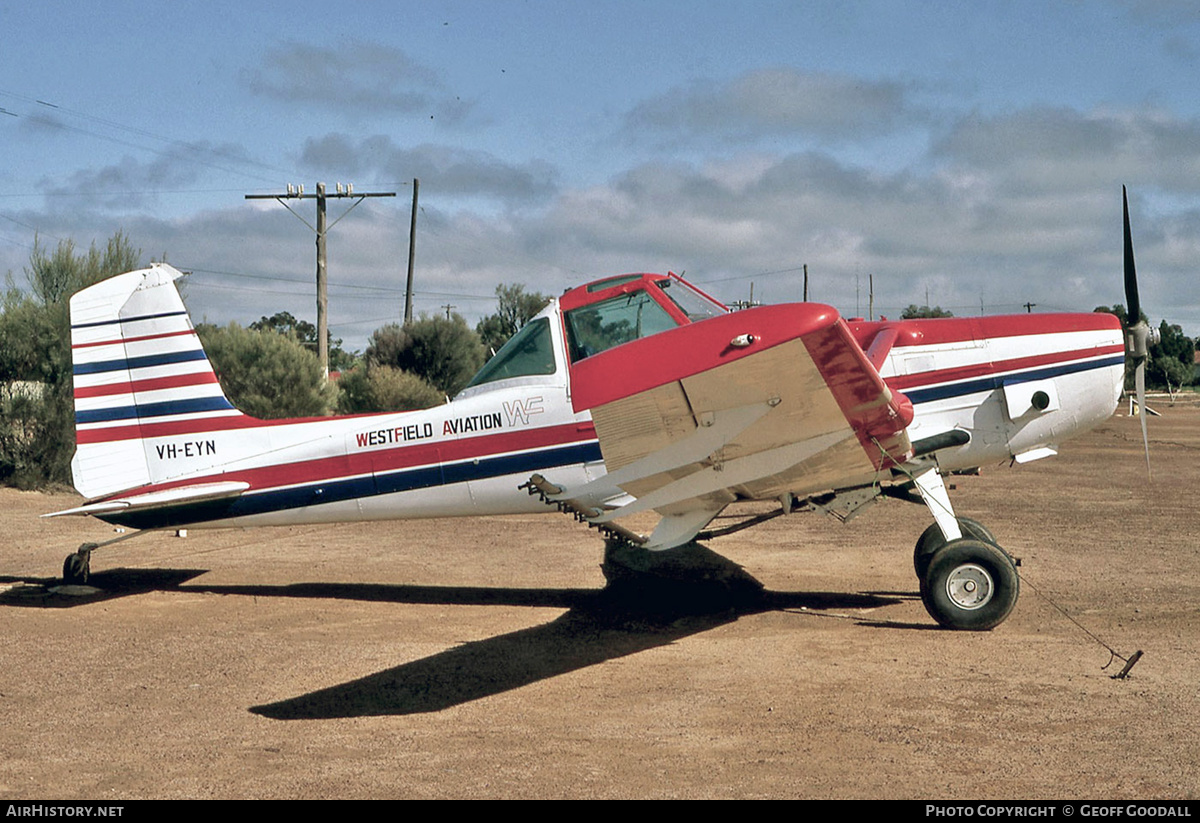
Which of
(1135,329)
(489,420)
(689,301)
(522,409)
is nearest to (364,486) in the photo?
(489,420)

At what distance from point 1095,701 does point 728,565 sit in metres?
5.27

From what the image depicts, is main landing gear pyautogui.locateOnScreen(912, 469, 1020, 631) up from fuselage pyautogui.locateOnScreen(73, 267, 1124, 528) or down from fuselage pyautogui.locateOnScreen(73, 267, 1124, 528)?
down

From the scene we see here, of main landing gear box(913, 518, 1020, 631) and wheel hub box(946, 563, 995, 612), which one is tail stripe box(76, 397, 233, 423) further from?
wheel hub box(946, 563, 995, 612)

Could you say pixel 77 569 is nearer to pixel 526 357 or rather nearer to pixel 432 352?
pixel 526 357

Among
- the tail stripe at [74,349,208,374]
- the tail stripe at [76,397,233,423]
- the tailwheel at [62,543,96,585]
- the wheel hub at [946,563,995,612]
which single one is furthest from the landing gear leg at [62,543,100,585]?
the wheel hub at [946,563,995,612]

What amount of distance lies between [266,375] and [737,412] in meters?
17.8

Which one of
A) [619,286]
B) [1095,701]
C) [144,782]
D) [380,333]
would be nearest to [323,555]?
[619,286]

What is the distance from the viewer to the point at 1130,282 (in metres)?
8.72

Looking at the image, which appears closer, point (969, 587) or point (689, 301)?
point (969, 587)

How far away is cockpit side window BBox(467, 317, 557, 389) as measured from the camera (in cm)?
866

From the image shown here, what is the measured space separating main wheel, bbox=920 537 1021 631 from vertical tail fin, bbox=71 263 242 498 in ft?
22.2

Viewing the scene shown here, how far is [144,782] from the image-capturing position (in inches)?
192

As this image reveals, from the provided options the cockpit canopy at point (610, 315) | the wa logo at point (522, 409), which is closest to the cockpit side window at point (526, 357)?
the cockpit canopy at point (610, 315)
